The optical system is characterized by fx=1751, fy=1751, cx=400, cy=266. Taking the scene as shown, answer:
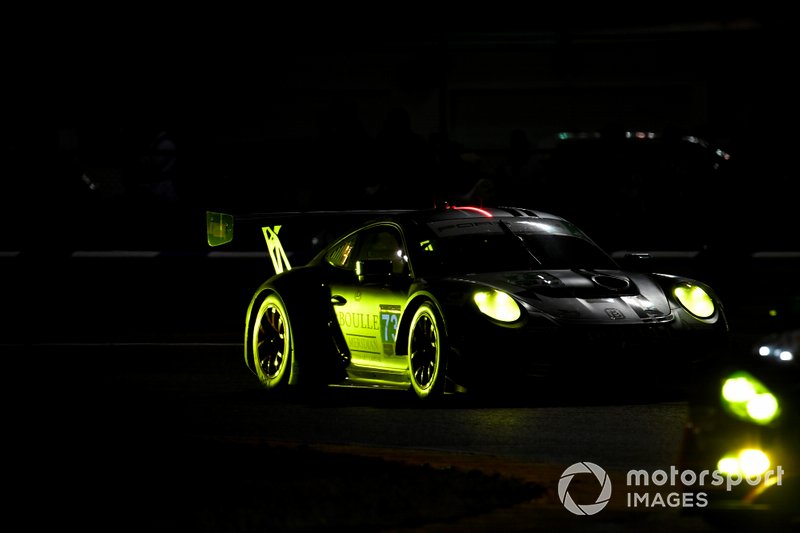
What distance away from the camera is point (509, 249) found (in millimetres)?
11930

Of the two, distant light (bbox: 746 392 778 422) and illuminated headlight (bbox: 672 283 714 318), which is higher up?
illuminated headlight (bbox: 672 283 714 318)

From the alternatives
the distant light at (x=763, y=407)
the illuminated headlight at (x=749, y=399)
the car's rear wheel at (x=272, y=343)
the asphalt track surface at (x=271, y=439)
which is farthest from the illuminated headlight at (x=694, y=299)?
the distant light at (x=763, y=407)

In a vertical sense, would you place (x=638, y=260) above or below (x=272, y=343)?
above

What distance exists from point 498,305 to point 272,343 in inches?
93.0

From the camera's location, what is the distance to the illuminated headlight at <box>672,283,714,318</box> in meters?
11.3

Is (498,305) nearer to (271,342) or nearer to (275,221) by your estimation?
(271,342)

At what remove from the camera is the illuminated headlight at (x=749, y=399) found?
5.74 metres

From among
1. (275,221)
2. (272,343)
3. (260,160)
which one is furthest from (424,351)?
(260,160)

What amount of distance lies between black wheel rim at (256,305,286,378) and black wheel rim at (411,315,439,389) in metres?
1.37

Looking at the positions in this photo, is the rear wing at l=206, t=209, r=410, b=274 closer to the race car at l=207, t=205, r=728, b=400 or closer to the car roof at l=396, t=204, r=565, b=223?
the race car at l=207, t=205, r=728, b=400

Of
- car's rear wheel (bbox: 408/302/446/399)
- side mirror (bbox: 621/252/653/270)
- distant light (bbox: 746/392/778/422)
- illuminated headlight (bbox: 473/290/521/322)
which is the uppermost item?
side mirror (bbox: 621/252/653/270)

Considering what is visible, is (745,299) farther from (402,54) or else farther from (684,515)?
(684,515)

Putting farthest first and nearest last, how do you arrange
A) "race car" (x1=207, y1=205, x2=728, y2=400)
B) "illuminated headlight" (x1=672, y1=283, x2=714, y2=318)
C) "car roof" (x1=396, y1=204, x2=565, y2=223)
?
"car roof" (x1=396, y1=204, x2=565, y2=223)
"illuminated headlight" (x1=672, y1=283, x2=714, y2=318)
"race car" (x1=207, y1=205, x2=728, y2=400)

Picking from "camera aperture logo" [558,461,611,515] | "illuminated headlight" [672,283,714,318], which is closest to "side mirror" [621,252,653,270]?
"illuminated headlight" [672,283,714,318]
